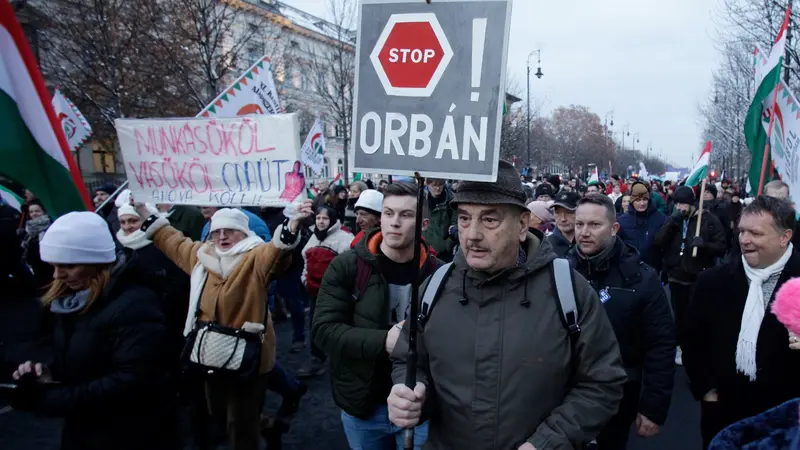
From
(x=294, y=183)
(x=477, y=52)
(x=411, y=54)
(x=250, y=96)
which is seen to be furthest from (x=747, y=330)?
(x=250, y=96)

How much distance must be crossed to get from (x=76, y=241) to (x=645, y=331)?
311 cm

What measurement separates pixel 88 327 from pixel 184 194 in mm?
1655

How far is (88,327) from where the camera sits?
2598 mm

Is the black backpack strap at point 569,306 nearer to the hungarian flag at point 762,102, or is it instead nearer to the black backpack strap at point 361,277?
the black backpack strap at point 361,277

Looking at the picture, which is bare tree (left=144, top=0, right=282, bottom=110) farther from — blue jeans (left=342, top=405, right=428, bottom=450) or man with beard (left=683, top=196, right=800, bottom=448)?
man with beard (left=683, top=196, right=800, bottom=448)

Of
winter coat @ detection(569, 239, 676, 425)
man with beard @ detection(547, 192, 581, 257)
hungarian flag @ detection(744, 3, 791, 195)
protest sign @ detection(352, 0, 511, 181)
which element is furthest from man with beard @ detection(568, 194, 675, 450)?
hungarian flag @ detection(744, 3, 791, 195)

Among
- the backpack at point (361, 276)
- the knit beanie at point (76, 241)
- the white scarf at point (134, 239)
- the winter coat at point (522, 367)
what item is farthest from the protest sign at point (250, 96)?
the winter coat at point (522, 367)

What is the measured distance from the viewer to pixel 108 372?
2613 millimetres

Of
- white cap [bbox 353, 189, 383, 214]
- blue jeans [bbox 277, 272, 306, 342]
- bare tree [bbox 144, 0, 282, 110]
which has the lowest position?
blue jeans [bbox 277, 272, 306, 342]

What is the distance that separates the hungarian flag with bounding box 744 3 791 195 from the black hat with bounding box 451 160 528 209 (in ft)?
15.6

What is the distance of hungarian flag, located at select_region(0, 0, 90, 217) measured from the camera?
8.70ft

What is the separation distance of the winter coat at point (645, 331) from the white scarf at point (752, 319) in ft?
1.13

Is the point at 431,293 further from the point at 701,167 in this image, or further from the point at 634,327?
the point at 701,167

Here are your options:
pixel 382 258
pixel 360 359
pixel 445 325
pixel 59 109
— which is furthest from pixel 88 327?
pixel 59 109
